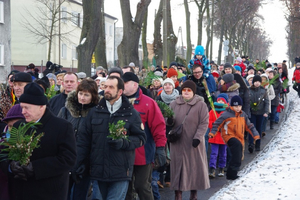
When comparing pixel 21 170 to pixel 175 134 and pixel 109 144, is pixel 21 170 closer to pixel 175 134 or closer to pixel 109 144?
pixel 109 144

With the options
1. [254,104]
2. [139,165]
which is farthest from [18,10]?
[139,165]

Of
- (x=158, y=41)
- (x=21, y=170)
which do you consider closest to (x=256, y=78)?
(x=21, y=170)

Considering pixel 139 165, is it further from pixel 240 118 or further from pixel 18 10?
pixel 18 10

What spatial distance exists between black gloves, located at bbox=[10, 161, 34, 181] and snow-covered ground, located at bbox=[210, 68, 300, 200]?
424cm

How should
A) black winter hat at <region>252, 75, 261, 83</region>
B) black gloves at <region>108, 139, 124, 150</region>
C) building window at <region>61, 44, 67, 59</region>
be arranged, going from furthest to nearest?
building window at <region>61, 44, 67, 59</region>
black winter hat at <region>252, 75, 261, 83</region>
black gloves at <region>108, 139, 124, 150</region>

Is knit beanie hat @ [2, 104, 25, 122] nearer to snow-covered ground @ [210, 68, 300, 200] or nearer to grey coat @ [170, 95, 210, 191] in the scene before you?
grey coat @ [170, 95, 210, 191]

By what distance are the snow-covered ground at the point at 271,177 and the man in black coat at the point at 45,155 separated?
3907mm

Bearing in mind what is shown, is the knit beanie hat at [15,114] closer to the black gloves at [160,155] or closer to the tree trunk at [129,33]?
the black gloves at [160,155]

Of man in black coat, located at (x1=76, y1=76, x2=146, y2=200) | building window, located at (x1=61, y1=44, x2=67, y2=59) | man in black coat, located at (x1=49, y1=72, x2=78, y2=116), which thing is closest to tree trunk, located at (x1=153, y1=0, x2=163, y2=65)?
man in black coat, located at (x1=49, y1=72, x2=78, y2=116)

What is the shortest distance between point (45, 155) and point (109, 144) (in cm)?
126

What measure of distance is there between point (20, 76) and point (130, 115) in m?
1.88

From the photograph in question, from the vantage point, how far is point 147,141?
689cm

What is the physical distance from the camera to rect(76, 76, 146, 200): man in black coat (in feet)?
19.5

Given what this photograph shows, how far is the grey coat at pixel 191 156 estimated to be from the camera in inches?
315
